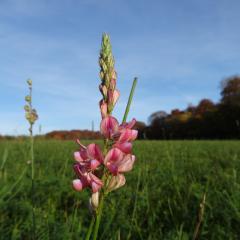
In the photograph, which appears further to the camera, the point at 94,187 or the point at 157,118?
the point at 157,118

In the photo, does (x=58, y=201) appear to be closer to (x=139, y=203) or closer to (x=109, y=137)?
(x=139, y=203)

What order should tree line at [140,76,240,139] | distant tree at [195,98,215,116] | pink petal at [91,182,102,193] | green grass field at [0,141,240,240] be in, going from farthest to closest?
distant tree at [195,98,215,116] < tree line at [140,76,240,139] < green grass field at [0,141,240,240] < pink petal at [91,182,102,193]

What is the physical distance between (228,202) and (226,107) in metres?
63.1

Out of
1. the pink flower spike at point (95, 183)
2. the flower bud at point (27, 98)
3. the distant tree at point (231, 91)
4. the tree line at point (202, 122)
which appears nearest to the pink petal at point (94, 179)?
the pink flower spike at point (95, 183)

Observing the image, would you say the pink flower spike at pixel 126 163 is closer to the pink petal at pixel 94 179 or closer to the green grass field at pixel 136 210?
the pink petal at pixel 94 179

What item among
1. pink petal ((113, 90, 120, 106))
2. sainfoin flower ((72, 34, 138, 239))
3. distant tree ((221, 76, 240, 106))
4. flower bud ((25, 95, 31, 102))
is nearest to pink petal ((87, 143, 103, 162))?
sainfoin flower ((72, 34, 138, 239))

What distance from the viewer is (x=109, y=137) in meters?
1.08

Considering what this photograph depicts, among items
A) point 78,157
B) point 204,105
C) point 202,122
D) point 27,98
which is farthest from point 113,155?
point 204,105

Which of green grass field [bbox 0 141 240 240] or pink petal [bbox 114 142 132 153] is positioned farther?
green grass field [bbox 0 141 240 240]

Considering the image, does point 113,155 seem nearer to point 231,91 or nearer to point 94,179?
point 94,179

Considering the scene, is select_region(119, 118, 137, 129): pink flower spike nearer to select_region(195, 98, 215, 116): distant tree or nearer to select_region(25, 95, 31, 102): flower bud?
select_region(25, 95, 31, 102): flower bud

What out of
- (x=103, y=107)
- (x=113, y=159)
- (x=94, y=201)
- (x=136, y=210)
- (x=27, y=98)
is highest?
(x=27, y=98)

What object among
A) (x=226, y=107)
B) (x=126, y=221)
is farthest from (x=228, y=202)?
(x=226, y=107)

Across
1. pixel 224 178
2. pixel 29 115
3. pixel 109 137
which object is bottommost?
pixel 224 178
